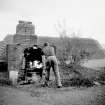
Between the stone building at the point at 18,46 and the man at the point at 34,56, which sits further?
the man at the point at 34,56

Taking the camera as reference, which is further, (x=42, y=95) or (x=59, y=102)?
(x=42, y=95)

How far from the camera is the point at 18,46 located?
392 inches

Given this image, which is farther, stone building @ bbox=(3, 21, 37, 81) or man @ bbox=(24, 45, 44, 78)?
man @ bbox=(24, 45, 44, 78)

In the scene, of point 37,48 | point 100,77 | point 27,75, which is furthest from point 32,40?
point 100,77

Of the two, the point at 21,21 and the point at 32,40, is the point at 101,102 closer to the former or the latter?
the point at 32,40

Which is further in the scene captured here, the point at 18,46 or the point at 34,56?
the point at 34,56

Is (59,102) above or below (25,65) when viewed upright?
below

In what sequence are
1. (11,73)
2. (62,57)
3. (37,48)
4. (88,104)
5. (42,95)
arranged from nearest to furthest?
(88,104), (42,95), (11,73), (37,48), (62,57)

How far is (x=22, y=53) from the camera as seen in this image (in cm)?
998

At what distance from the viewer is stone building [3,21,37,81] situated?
9.87 meters

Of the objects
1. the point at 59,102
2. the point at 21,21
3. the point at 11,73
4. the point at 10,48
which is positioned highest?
the point at 21,21

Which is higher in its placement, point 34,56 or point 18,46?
point 18,46

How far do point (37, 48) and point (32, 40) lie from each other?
2.49ft

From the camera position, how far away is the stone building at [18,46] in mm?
9873
